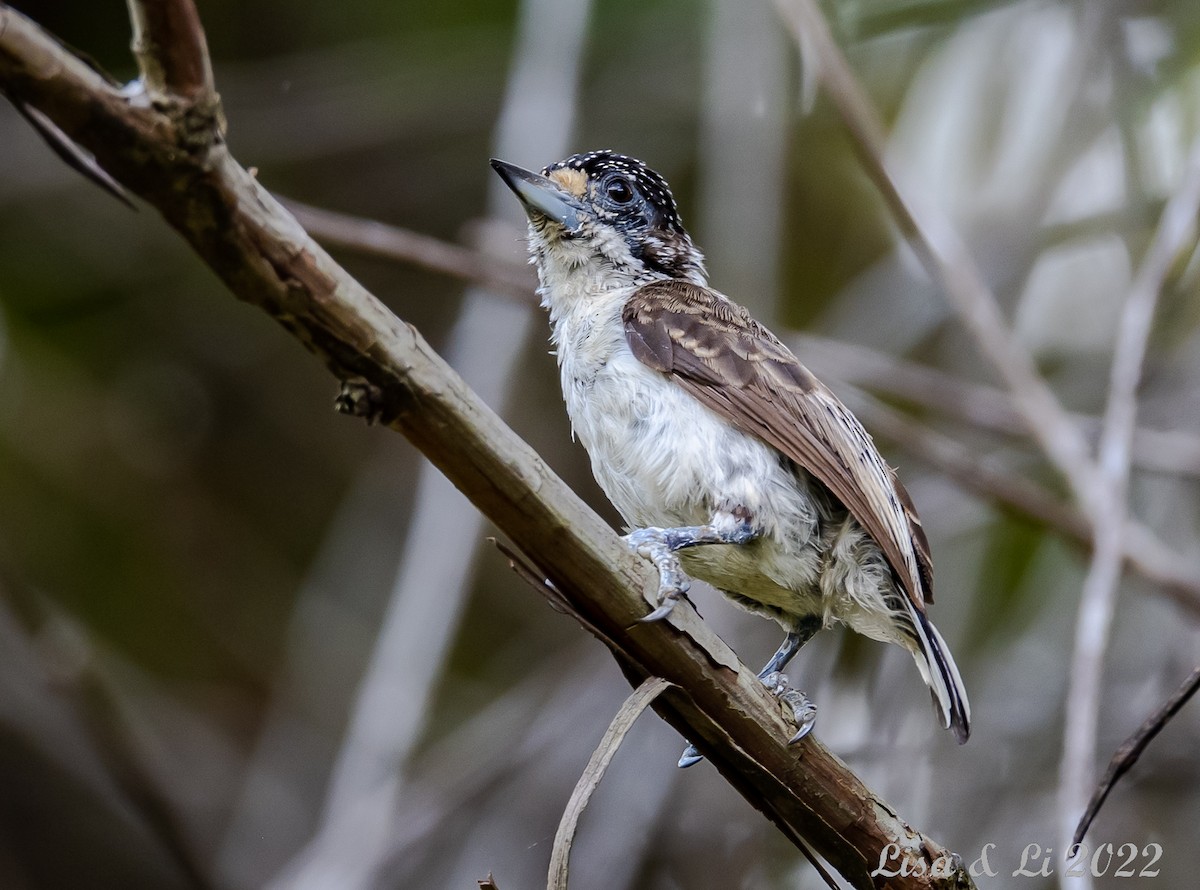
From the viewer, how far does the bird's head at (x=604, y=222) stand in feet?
10.9

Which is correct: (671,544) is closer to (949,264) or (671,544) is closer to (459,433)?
(459,433)

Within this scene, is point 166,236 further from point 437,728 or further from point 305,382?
point 437,728

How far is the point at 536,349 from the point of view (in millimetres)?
6227

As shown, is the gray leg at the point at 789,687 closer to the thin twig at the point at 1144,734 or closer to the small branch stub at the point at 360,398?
the thin twig at the point at 1144,734

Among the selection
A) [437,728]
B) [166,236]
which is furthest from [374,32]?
[437,728]

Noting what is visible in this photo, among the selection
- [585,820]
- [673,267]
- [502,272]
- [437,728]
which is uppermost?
[502,272]

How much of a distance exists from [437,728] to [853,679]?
2.05 m

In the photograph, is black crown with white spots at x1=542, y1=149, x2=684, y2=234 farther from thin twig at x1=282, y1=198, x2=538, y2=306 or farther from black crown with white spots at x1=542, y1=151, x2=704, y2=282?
thin twig at x1=282, y1=198, x2=538, y2=306

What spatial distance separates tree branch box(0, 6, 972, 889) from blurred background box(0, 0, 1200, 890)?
6.43ft

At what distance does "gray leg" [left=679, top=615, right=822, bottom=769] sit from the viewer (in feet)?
7.20

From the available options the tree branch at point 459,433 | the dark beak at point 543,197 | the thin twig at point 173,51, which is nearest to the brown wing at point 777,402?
the dark beak at point 543,197

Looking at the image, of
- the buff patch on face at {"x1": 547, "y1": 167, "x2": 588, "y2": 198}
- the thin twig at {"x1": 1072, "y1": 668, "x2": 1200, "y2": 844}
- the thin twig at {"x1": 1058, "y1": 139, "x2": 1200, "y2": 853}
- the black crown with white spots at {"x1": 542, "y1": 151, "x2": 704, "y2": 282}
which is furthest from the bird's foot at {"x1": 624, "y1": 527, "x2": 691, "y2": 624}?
the buff patch on face at {"x1": 547, "y1": 167, "x2": 588, "y2": 198}

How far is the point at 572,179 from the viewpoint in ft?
11.4

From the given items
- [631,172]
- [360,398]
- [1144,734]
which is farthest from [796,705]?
[631,172]
